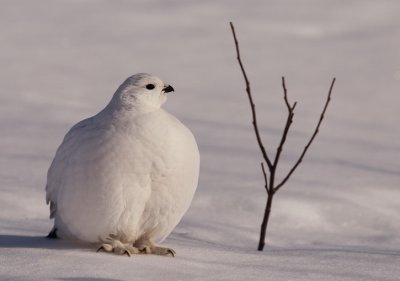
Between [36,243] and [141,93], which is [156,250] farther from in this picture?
[141,93]

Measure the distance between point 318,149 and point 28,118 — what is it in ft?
8.43

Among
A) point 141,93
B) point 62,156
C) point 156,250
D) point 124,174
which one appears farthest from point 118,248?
point 141,93

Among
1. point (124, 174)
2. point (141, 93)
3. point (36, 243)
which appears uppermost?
point (141, 93)

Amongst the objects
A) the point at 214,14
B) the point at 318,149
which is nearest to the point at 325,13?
the point at 214,14

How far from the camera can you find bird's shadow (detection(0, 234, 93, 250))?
3870 mm

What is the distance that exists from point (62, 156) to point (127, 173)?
353 millimetres

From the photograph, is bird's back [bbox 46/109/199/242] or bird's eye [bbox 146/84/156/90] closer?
bird's back [bbox 46/109/199/242]

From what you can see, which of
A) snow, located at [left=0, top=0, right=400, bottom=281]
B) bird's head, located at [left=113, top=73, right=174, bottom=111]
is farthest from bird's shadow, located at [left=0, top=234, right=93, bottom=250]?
bird's head, located at [left=113, top=73, right=174, bottom=111]

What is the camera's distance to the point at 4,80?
33.4 ft

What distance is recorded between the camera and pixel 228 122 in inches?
350

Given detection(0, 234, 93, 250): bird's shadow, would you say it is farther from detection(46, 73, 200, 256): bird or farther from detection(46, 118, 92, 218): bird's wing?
detection(46, 118, 92, 218): bird's wing

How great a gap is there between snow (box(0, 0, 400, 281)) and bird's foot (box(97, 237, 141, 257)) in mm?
70

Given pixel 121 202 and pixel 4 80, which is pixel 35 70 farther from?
pixel 121 202

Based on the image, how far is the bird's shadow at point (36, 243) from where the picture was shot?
3.87 metres
